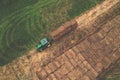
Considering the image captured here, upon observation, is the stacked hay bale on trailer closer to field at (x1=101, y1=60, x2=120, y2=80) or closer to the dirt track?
the dirt track

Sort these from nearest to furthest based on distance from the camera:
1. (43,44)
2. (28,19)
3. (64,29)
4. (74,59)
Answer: (74,59), (43,44), (64,29), (28,19)

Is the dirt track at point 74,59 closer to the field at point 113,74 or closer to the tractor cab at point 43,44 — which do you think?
the tractor cab at point 43,44

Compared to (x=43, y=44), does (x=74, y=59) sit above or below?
below

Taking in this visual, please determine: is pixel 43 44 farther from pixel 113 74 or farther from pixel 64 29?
pixel 113 74

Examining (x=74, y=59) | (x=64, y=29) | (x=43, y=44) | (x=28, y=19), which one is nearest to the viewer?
(x=74, y=59)

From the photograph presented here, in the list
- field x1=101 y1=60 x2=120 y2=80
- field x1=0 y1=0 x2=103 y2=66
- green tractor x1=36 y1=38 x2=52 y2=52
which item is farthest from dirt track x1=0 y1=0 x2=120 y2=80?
field x1=0 y1=0 x2=103 y2=66

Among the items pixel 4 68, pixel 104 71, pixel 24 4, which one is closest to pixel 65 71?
pixel 104 71

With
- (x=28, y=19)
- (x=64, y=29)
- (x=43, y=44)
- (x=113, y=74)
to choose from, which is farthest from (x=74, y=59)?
(x=28, y=19)

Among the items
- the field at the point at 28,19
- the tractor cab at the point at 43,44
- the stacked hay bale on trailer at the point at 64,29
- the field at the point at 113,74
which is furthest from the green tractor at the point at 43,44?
the field at the point at 113,74
